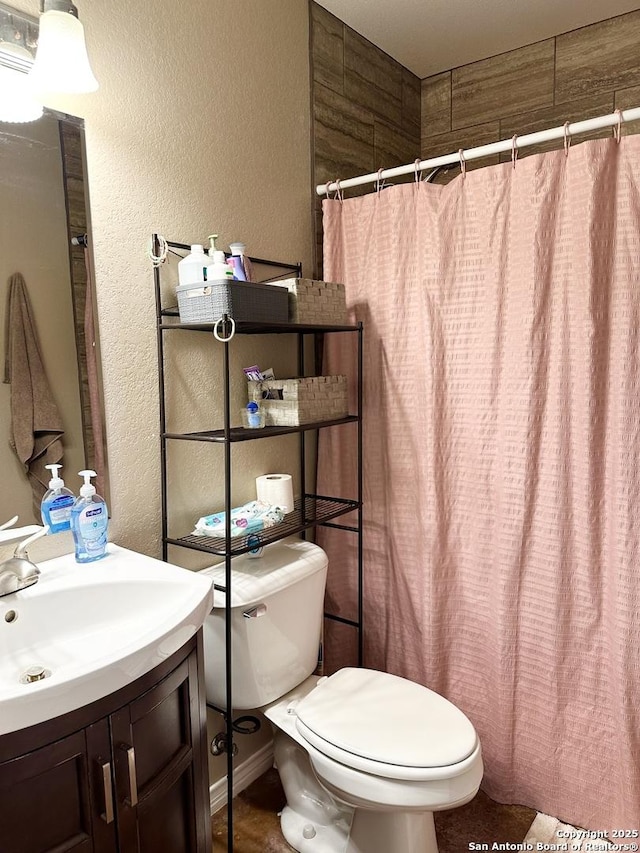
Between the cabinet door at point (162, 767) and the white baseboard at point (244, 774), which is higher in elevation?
the cabinet door at point (162, 767)

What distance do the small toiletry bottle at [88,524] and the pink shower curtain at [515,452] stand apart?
91cm

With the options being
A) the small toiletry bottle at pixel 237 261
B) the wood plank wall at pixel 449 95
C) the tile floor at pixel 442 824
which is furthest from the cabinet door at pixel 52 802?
the wood plank wall at pixel 449 95

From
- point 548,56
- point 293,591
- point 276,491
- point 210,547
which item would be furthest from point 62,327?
point 548,56

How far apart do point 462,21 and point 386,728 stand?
2276 millimetres

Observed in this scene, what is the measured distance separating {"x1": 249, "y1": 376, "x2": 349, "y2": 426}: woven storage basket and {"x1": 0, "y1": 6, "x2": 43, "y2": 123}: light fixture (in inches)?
34.6

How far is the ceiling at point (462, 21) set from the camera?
2002mm

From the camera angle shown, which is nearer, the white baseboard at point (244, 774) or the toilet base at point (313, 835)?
the toilet base at point (313, 835)

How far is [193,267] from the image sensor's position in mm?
1532

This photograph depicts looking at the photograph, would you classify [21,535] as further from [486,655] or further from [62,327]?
[486,655]

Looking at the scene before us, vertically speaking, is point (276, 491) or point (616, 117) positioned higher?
point (616, 117)

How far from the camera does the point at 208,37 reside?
1.67m

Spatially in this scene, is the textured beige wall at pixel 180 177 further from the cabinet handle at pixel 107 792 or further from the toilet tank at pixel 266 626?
the cabinet handle at pixel 107 792

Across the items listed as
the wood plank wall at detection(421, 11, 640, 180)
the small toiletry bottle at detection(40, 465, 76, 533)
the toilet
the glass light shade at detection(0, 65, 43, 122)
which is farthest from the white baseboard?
the wood plank wall at detection(421, 11, 640, 180)

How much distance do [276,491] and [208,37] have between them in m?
1.30
